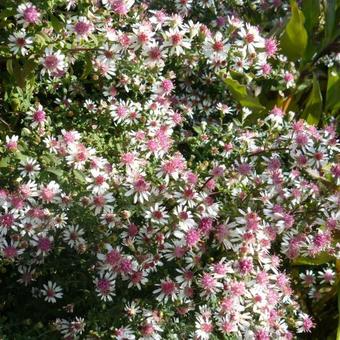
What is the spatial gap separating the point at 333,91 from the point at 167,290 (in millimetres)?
1395

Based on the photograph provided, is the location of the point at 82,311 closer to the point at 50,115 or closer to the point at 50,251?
the point at 50,251

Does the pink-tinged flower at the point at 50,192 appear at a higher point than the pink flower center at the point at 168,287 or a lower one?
higher

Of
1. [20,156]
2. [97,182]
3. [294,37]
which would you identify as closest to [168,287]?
[97,182]

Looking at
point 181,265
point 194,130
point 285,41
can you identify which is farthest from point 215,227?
point 285,41

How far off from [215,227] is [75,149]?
1.47 ft

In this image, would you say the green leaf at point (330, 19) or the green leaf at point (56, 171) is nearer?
the green leaf at point (56, 171)

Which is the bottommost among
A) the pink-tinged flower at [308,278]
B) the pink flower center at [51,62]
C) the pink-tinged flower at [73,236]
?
the pink-tinged flower at [308,278]

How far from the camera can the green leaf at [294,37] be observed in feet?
8.22

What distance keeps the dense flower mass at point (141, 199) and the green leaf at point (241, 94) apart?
0.42ft

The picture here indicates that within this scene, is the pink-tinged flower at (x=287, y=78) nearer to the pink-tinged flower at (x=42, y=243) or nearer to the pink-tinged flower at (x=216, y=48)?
the pink-tinged flower at (x=216, y=48)

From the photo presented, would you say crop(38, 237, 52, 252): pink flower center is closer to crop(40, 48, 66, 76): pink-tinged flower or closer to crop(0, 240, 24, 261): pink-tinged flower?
crop(0, 240, 24, 261): pink-tinged flower

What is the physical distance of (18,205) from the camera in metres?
1.68

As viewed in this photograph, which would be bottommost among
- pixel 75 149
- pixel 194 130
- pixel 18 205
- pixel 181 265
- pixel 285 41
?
pixel 181 265

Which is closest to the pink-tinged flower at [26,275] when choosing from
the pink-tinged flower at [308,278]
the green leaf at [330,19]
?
the pink-tinged flower at [308,278]
